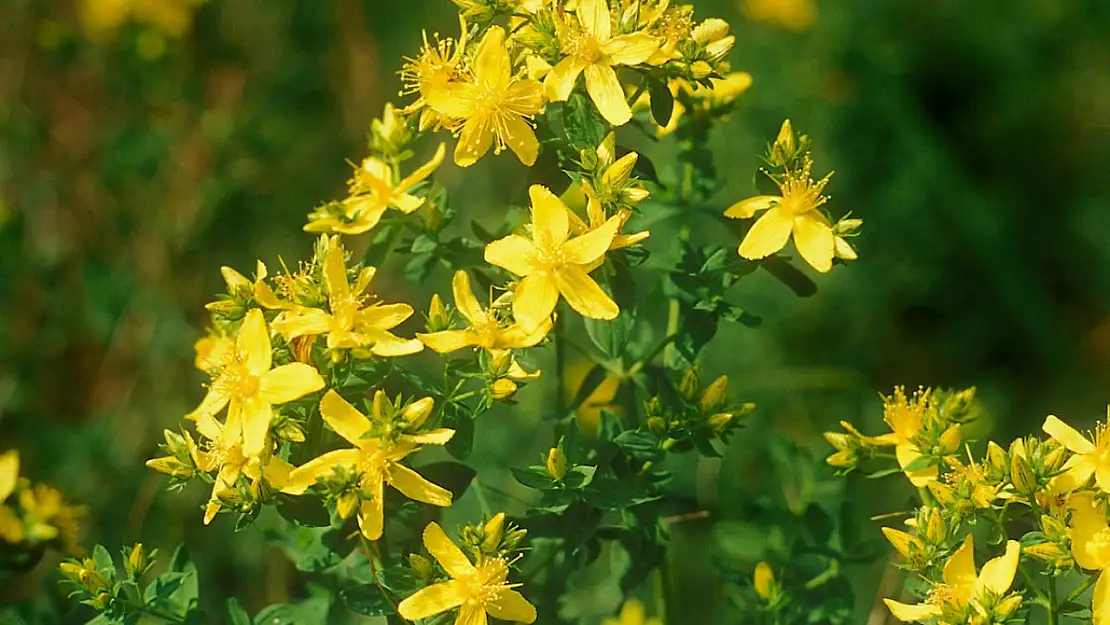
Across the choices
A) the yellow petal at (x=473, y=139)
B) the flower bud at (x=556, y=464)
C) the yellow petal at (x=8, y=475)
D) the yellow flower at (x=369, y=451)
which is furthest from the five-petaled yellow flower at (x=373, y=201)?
→ the yellow petal at (x=8, y=475)

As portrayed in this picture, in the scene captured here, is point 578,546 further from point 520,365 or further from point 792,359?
point 792,359

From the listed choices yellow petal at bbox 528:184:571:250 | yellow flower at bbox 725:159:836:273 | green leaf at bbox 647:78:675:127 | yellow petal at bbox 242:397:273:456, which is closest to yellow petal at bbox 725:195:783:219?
yellow flower at bbox 725:159:836:273

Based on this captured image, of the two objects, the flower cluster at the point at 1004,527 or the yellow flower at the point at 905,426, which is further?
the yellow flower at the point at 905,426

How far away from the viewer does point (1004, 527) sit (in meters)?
1.58

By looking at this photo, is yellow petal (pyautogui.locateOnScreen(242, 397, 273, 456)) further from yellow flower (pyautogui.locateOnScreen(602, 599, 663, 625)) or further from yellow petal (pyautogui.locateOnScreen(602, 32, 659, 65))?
yellow flower (pyautogui.locateOnScreen(602, 599, 663, 625))

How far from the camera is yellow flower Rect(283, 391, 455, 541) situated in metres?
1.43

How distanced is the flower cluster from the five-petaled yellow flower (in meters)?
0.87

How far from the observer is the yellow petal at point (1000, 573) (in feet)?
4.68

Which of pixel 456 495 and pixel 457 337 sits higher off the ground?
pixel 457 337

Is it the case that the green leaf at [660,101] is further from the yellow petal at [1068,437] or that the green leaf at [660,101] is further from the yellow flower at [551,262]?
the yellow petal at [1068,437]

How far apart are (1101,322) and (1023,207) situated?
0.45 metres

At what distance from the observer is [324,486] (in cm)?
143

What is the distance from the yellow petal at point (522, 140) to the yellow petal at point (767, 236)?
34cm

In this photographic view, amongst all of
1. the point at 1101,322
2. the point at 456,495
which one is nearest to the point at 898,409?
the point at 456,495
